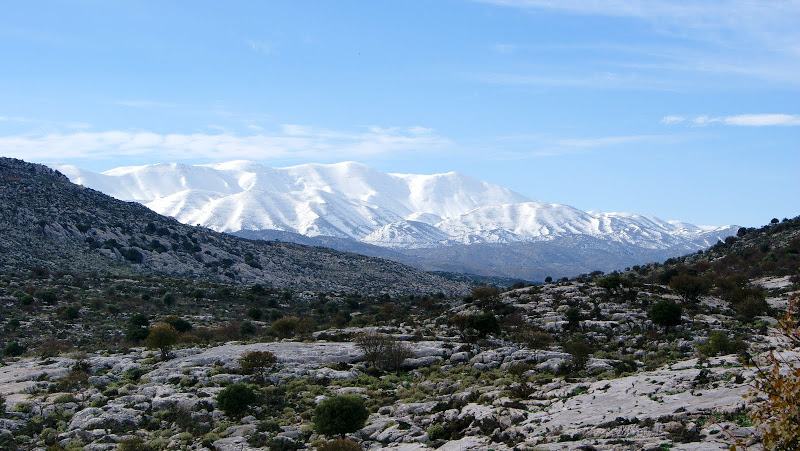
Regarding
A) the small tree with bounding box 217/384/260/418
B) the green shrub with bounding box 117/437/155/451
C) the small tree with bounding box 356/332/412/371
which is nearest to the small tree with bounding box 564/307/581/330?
the small tree with bounding box 356/332/412/371

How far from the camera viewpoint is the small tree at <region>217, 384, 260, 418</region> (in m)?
33.4

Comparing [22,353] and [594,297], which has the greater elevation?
[594,297]

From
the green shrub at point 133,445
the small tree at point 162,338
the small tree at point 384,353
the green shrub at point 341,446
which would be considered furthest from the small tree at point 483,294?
the green shrub at point 133,445

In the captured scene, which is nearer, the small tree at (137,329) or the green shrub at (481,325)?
the green shrub at (481,325)

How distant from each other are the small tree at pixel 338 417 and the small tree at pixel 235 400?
19.7 feet

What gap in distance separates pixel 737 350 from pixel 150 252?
102 m

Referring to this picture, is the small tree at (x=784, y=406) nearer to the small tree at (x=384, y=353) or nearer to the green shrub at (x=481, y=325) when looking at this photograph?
the small tree at (x=384, y=353)

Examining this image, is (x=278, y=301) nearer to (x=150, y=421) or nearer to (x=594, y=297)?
(x=594, y=297)

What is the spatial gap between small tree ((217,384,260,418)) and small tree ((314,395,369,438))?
600cm

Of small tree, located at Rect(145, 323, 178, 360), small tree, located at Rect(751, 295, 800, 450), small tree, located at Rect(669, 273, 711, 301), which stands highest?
small tree, located at Rect(751, 295, 800, 450)

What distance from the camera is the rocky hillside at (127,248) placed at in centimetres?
10262

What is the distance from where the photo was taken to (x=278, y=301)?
8894 cm

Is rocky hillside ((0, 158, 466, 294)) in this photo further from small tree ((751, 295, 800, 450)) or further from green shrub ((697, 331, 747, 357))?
small tree ((751, 295, 800, 450))

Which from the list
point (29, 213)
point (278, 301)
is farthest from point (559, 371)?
point (29, 213)
